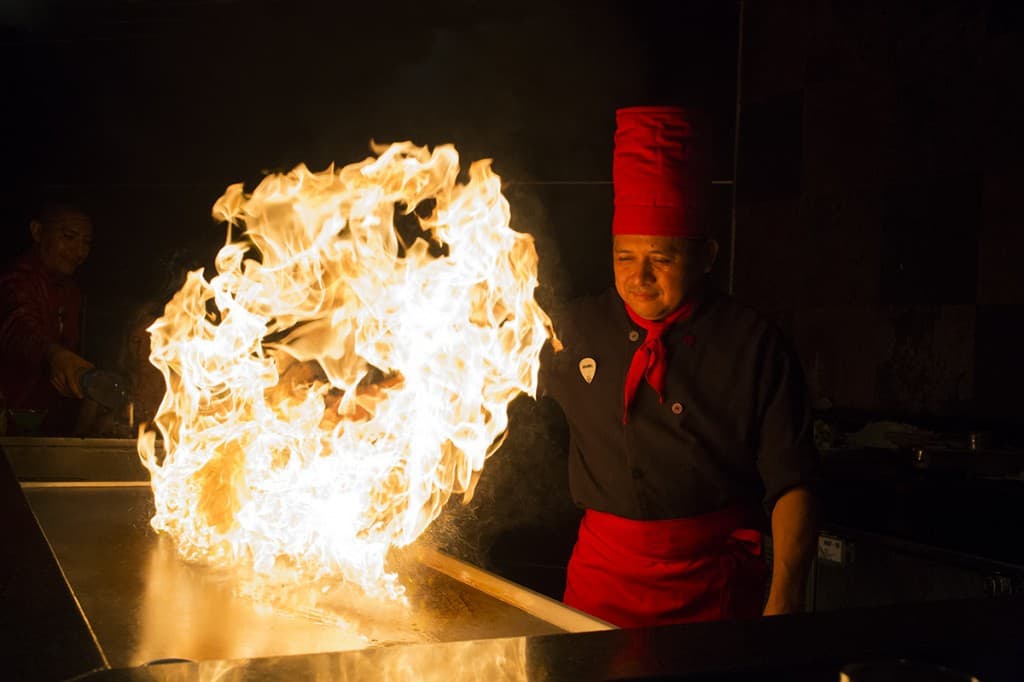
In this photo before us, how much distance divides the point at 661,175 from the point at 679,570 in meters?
0.94

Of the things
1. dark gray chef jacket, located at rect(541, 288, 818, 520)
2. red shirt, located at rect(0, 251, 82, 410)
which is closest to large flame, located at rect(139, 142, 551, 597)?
dark gray chef jacket, located at rect(541, 288, 818, 520)

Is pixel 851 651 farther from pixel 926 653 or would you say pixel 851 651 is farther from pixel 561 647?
pixel 561 647

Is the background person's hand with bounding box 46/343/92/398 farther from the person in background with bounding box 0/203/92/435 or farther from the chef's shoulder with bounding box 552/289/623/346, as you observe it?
the chef's shoulder with bounding box 552/289/623/346

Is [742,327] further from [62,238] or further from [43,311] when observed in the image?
[43,311]

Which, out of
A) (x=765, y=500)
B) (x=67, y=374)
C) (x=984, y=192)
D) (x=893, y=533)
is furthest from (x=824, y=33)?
(x=67, y=374)

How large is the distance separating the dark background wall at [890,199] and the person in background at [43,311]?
3.33 meters

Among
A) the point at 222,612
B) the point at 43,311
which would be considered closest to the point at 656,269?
the point at 222,612

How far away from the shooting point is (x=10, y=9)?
5207mm

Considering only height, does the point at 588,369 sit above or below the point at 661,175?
below

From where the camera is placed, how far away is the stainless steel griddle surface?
152 centimetres

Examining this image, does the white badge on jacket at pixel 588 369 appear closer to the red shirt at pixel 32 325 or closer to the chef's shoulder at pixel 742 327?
the chef's shoulder at pixel 742 327

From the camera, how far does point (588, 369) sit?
2.51m

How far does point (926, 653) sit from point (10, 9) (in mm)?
5627

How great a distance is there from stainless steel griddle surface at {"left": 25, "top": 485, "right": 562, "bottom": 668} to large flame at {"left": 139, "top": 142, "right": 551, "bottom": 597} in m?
0.13
